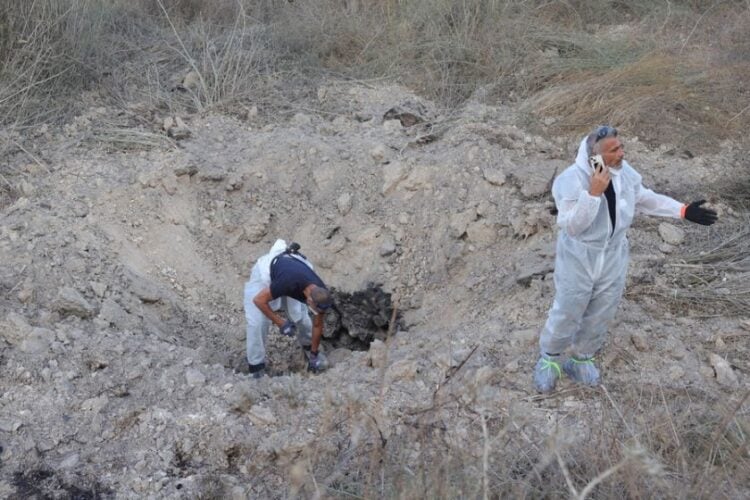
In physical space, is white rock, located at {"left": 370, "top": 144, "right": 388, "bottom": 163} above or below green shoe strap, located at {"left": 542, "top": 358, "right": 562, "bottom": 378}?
below

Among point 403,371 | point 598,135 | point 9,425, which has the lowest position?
point 9,425

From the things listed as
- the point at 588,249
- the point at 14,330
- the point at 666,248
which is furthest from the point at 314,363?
the point at 666,248

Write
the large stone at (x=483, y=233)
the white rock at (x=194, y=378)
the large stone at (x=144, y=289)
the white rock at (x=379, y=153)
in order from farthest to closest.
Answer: the white rock at (x=379, y=153) < the large stone at (x=483, y=233) < the large stone at (x=144, y=289) < the white rock at (x=194, y=378)

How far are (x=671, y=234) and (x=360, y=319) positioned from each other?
2.25m

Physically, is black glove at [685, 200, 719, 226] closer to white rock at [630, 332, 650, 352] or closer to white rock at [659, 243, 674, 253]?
white rock at [630, 332, 650, 352]

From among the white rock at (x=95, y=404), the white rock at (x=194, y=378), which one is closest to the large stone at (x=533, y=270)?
the white rock at (x=194, y=378)

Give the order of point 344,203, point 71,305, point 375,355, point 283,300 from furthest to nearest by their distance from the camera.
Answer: point 344,203, point 283,300, point 71,305, point 375,355

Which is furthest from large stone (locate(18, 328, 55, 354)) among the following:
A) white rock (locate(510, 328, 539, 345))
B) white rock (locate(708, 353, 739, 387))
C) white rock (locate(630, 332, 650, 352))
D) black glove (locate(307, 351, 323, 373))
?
white rock (locate(708, 353, 739, 387))

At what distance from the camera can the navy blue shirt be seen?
504 cm

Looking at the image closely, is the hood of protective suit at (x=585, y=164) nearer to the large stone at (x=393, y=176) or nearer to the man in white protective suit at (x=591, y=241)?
the man in white protective suit at (x=591, y=241)

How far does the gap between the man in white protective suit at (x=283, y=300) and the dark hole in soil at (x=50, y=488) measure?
1456 mm

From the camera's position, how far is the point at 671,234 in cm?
539

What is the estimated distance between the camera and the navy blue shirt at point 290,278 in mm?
5043

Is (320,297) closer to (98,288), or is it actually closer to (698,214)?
(98,288)
